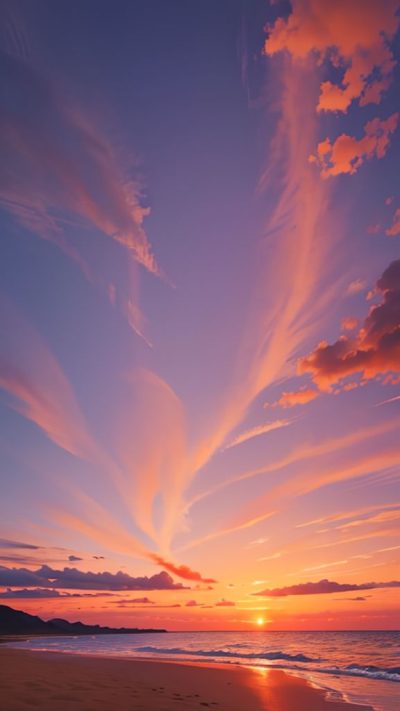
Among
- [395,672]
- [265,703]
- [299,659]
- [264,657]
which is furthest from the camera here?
[264,657]

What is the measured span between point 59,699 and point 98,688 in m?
4.83

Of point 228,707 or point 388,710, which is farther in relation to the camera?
point 388,710

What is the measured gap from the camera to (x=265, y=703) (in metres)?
18.3

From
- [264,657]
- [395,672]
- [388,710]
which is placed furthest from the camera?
[264,657]

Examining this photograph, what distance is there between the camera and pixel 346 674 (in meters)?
35.2

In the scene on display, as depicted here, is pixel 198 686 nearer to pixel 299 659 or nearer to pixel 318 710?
pixel 318 710

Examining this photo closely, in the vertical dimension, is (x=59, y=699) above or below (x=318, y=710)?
above

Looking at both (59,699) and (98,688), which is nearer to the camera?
(59,699)

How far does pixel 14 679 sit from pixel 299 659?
45.0 meters

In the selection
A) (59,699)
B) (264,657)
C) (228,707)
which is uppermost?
(59,699)

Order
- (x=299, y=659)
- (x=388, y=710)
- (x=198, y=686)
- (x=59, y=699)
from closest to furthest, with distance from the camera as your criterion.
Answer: (x=59, y=699), (x=388, y=710), (x=198, y=686), (x=299, y=659)

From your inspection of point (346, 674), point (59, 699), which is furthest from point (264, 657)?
point (59, 699)

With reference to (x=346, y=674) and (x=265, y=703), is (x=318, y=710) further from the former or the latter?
(x=346, y=674)

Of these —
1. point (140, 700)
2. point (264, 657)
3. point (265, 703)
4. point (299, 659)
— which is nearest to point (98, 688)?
point (140, 700)
